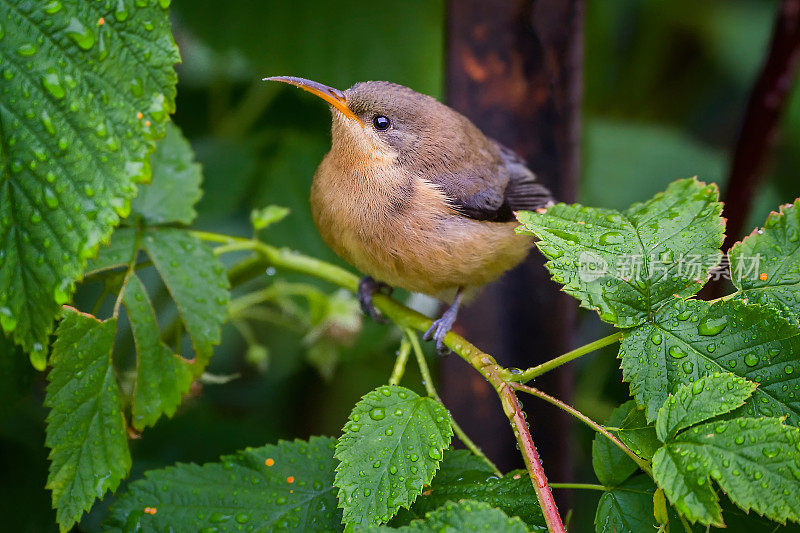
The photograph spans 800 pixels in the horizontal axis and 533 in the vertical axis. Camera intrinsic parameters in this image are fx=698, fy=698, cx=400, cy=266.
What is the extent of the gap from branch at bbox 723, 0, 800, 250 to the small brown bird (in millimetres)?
988

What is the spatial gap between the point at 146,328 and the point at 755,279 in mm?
1680

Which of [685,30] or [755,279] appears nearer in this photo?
[755,279]

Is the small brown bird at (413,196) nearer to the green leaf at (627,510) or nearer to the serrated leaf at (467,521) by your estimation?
the green leaf at (627,510)

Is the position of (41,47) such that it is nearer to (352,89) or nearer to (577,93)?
(352,89)

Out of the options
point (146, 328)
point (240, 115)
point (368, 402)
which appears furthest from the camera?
point (240, 115)

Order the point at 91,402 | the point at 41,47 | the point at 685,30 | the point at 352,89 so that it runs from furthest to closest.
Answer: the point at 685,30
the point at 352,89
the point at 91,402
the point at 41,47

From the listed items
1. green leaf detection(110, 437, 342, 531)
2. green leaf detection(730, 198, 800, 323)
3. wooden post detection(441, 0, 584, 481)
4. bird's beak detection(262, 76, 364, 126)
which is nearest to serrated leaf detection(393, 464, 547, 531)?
green leaf detection(110, 437, 342, 531)

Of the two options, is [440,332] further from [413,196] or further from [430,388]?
[430,388]

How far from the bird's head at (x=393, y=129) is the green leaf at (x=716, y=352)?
1.33 metres

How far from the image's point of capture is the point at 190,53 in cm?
412

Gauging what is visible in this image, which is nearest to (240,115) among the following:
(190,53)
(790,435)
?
Result: (190,53)

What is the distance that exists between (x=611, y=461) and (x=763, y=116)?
2009 millimetres

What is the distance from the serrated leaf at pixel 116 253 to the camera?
83.0 inches

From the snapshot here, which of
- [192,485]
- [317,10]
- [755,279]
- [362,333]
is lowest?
[362,333]
